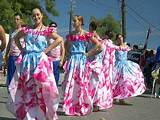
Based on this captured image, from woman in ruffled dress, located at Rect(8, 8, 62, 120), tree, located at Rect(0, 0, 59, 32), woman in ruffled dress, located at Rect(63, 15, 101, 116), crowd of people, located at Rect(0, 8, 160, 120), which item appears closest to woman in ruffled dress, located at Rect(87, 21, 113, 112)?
crowd of people, located at Rect(0, 8, 160, 120)

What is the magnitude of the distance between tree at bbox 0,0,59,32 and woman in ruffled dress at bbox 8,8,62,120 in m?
31.1

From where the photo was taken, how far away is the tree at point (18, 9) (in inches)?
1681

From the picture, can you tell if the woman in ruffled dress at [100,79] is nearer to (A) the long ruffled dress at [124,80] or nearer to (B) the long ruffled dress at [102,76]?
(B) the long ruffled dress at [102,76]

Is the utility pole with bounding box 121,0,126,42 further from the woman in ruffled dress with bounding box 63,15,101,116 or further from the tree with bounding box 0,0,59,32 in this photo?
the woman in ruffled dress with bounding box 63,15,101,116

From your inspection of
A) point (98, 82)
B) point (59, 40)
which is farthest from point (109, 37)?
point (59, 40)

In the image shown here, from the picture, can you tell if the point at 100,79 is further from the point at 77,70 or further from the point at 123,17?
the point at 123,17

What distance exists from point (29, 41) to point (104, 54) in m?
4.62

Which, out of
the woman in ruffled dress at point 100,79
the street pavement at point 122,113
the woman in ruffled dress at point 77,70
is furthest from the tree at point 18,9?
the woman in ruffled dress at point 77,70

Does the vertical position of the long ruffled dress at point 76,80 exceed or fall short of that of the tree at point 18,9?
it falls short

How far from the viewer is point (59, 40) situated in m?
9.30

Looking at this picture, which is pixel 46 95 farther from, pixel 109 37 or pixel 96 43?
pixel 109 37

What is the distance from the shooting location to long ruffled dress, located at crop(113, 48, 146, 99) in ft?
47.1

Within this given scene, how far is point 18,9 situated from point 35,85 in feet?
123

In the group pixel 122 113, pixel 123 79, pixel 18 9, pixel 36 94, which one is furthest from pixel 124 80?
pixel 18 9
